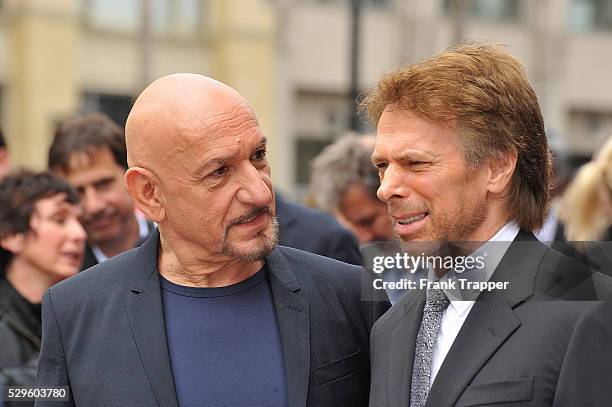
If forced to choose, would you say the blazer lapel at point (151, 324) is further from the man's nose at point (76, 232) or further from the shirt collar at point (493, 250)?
the man's nose at point (76, 232)

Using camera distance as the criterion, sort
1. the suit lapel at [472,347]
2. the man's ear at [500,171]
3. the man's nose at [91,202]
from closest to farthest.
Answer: the suit lapel at [472,347] < the man's ear at [500,171] < the man's nose at [91,202]

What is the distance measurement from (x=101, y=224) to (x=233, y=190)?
2.21 metres

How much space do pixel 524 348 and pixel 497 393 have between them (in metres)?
0.13

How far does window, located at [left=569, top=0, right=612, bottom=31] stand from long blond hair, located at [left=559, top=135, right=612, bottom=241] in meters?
23.2

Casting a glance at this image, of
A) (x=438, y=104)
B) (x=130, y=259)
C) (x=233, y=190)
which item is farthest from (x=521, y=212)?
(x=130, y=259)

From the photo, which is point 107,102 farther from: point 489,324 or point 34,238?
point 489,324

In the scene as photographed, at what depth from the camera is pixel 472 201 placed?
102 inches

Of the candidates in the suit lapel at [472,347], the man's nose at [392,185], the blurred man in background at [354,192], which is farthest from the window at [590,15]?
the suit lapel at [472,347]

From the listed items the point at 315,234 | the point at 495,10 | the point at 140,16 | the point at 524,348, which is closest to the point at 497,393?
the point at 524,348

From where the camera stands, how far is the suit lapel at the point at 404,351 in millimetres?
2607

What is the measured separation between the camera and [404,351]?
2.67 metres

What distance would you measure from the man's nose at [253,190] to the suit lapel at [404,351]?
53 centimetres

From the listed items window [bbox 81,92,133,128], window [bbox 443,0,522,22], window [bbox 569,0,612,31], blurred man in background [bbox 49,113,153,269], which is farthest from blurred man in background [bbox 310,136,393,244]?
window [bbox 569,0,612,31]

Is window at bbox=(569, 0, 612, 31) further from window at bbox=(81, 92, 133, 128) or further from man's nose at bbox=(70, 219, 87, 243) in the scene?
man's nose at bbox=(70, 219, 87, 243)
